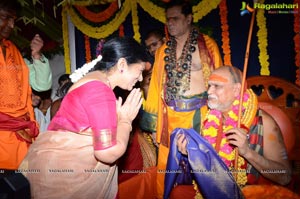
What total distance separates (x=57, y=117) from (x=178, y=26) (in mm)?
1373

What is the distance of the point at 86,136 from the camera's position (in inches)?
65.4

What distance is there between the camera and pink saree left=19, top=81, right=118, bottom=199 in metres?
1.60

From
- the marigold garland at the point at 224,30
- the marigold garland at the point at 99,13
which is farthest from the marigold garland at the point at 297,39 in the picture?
the marigold garland at the point at 99,13

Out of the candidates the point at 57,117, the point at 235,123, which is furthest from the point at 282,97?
the point at 57,117

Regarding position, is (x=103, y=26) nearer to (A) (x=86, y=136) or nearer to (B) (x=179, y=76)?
(B) (x=179, y=76)

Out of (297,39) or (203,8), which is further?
(203,8)

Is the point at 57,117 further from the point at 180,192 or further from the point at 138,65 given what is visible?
the point at 180,192

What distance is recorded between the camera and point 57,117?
5.51 ft

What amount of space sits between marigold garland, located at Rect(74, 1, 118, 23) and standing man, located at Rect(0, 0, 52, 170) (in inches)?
34.4

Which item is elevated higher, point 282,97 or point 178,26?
point 178,26

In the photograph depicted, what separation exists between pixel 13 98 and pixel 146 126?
3.89ft

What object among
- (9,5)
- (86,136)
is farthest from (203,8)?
(86,136)

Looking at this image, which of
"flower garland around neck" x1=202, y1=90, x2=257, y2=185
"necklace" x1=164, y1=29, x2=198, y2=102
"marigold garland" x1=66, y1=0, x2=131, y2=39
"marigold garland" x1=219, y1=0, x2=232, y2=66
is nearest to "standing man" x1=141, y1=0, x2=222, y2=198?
"necklace" x1=164, y1=29, x2=198, y2=102

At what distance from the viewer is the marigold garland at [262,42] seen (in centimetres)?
274
